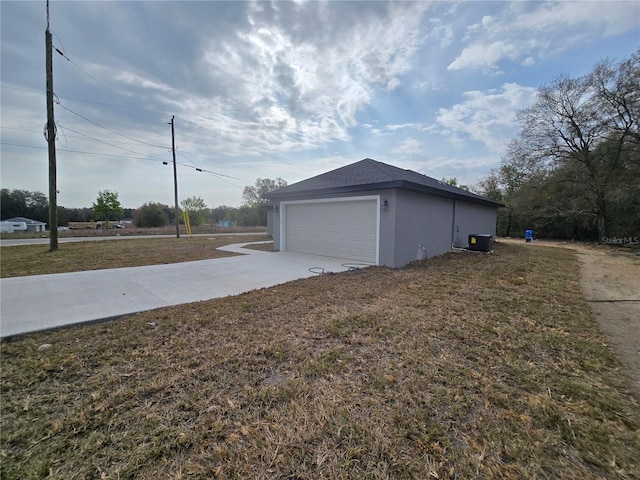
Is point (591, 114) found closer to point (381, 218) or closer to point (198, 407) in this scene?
point (381, 218)

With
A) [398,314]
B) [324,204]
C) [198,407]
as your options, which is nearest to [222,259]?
[324,204]

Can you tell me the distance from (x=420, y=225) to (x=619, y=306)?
15.4 ft

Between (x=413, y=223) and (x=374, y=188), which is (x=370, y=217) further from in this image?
(x=413, y=223)

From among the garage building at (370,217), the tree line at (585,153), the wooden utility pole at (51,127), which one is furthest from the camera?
the tree line at (585,153)

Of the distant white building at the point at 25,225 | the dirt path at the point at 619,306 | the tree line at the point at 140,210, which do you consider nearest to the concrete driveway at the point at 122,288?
the dirt path at the point at 619,306

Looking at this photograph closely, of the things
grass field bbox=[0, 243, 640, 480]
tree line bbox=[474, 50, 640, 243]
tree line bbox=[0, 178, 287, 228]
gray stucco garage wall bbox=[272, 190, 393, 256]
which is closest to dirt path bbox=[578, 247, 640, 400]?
grass field bbox=[0, 243, 640, 480]

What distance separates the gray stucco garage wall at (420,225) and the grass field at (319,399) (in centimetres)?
399

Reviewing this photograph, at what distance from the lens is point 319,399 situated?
2012mm

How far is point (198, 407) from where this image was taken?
1.92 m

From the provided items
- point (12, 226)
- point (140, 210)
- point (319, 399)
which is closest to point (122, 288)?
point (319, 399)

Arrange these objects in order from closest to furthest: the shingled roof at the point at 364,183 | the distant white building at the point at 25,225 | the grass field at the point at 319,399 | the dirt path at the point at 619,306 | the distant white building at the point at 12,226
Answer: the grass field at the point at 319,399 < the dirt path at the point at 619,306 < the shingled roof at the point at 364,183 < the distant white building at the point at 12,226 < the distant white building at the point at 25,225

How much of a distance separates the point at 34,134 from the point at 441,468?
1860 centimetres

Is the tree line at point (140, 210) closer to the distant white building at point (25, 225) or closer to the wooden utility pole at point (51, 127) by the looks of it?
the distant white building at point (25, 225)

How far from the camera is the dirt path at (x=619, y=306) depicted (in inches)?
109
